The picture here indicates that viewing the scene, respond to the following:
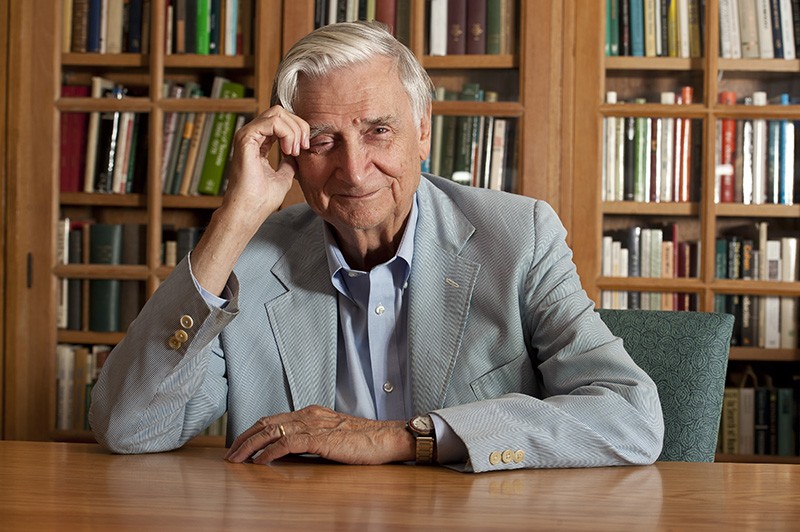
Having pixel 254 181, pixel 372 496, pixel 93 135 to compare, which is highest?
pixel 93 135

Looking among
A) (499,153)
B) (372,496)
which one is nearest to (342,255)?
(372,496)

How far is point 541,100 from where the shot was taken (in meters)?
3.04

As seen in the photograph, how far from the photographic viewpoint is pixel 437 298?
1719mm

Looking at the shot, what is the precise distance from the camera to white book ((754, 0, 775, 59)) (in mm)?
3033

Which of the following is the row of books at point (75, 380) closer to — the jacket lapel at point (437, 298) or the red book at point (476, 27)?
Answer: the red book at point (476, 27)

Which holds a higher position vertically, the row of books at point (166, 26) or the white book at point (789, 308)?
the row of books at point (166, 26)

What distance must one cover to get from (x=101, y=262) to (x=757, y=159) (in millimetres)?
2140

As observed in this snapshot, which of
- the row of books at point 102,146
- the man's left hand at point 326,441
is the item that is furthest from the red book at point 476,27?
the man's left hand at point 326,441

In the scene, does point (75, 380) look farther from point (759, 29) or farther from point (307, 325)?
point (759, 29)

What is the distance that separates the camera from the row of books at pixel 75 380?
320 centimetres

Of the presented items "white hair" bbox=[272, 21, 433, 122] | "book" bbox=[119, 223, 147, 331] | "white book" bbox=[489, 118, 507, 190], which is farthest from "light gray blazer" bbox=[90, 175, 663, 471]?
"book" bbox=[119, 223, 147, 331]

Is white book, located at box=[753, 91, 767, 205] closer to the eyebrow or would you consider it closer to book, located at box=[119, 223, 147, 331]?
the eyebrow

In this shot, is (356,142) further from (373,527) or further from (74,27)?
(74,27)

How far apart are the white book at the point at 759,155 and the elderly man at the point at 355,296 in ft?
4.96
